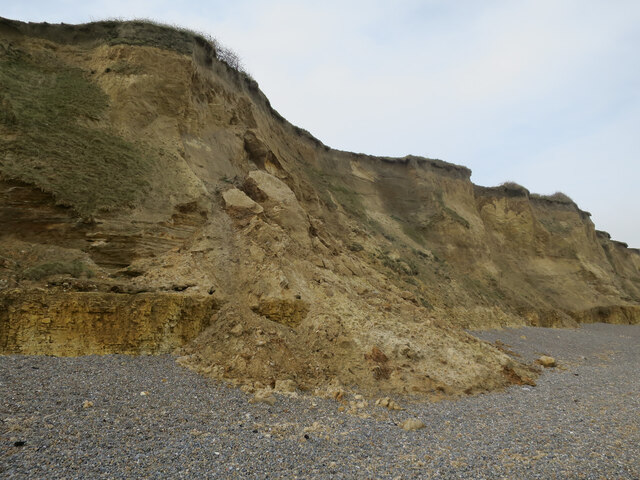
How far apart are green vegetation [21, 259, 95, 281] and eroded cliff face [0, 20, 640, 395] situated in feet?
0.15

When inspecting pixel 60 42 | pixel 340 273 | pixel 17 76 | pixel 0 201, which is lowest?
pixel 340 273

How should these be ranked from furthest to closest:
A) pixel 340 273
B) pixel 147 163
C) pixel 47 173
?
pixel 340 273, pixel 147 163, pixel 47 173

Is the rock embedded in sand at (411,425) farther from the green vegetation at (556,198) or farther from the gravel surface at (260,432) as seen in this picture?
the green vegetation at (556,198)

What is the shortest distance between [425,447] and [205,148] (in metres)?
12.2

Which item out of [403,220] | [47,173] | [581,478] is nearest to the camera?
[581,478]

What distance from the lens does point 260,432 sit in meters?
5.74

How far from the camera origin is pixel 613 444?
5.76 m

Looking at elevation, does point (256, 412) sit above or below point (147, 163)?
below

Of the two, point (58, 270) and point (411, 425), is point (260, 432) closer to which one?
point (411, 425)

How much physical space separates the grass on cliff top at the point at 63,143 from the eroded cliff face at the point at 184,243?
5 centimetres

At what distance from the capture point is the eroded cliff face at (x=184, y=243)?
812cm

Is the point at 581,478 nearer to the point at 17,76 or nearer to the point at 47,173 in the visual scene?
the point at 47,173

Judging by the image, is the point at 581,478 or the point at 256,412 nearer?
the point at 581,478

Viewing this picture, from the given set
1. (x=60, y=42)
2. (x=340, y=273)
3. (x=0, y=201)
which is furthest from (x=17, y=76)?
(x=340, y=273)
